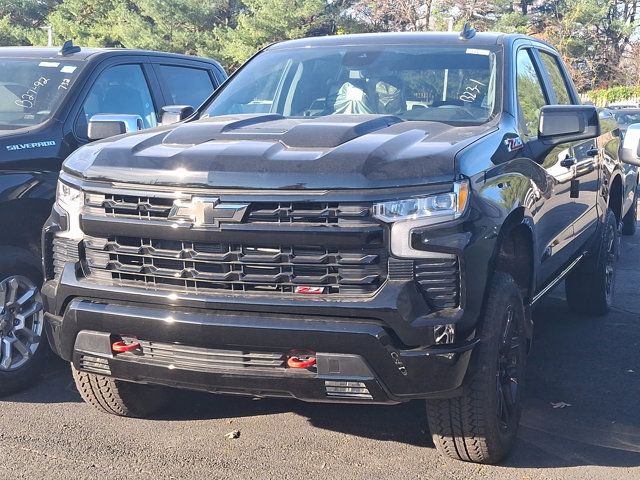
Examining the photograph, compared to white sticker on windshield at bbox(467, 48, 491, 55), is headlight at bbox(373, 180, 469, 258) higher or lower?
lower

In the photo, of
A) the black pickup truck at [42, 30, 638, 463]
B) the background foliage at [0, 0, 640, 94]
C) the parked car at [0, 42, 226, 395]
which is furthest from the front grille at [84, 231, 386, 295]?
the background foliage at [0, 0, 640, 94]

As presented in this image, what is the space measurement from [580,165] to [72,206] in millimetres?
3236

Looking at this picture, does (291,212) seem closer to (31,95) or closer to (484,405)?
(484,405)

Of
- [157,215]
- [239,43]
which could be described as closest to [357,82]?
[157,215]

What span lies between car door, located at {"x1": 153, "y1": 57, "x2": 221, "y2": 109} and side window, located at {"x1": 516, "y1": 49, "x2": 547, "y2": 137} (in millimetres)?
2523

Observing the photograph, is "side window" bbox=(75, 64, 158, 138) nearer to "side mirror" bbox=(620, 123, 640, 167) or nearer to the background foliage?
"side mirror" bbox=(620, 123, 640, 167)

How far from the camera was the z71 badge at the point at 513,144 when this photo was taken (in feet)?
14.8

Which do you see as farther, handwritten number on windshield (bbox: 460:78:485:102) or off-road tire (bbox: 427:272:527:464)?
handwritten number on windshield (bbox: 460:78:485:102)

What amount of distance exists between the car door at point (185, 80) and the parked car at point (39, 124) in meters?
0.01

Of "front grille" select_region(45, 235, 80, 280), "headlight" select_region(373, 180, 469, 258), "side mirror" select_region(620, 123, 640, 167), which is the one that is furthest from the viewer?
"side mirror" select_region(620, 123, 640, 167)

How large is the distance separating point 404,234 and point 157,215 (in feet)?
3.48

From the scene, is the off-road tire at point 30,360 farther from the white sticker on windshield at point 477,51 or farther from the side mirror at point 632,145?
the side mirror at point 632,145

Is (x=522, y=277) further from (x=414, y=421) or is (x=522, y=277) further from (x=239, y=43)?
(x=239, y=43)

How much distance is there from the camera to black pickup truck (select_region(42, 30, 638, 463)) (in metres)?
3.66
